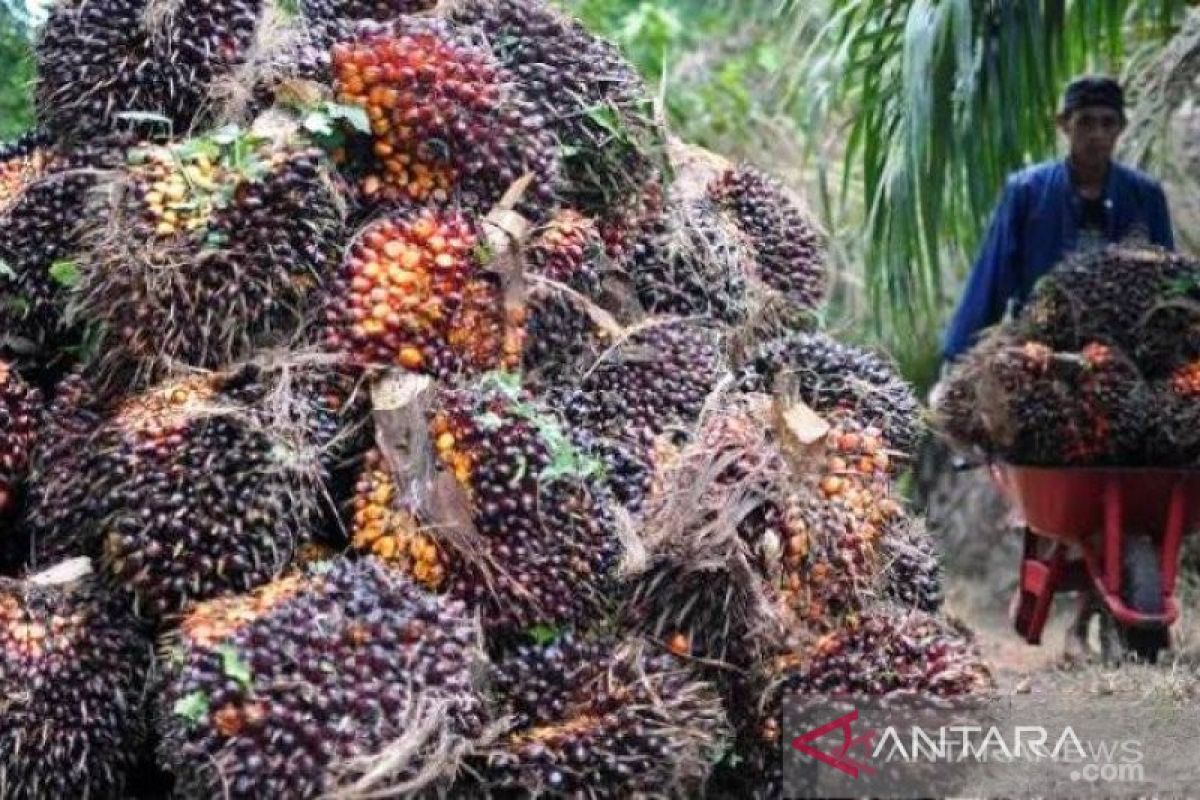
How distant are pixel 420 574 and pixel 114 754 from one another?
1.73 ft

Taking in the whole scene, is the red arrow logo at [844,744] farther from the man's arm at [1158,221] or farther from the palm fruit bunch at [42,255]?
the man's arm at [1158,221]

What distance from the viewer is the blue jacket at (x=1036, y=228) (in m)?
4.56

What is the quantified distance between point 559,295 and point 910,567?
31.1 inches

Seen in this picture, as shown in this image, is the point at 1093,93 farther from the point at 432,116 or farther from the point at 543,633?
the point at 543,633

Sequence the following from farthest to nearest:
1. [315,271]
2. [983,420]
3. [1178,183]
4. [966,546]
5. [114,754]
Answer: [966,546] → [1178,183] → [983,420] → [315,271] → [114,754]

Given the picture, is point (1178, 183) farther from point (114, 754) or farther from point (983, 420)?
point (114, 754)

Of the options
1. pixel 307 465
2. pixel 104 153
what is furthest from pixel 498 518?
pixel 104 153

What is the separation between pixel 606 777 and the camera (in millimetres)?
2117

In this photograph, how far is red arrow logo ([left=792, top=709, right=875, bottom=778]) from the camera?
Answer: 2.25 metres

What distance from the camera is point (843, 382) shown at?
2877mm

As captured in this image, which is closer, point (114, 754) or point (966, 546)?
point (114, 754)

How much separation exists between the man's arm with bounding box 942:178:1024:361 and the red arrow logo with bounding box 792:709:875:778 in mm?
2457

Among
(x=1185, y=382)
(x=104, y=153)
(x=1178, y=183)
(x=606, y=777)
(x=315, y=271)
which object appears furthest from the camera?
(x=1178, y=183)

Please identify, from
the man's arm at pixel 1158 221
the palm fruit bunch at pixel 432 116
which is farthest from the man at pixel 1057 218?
the palm fruit bunch at pixel 432 116
